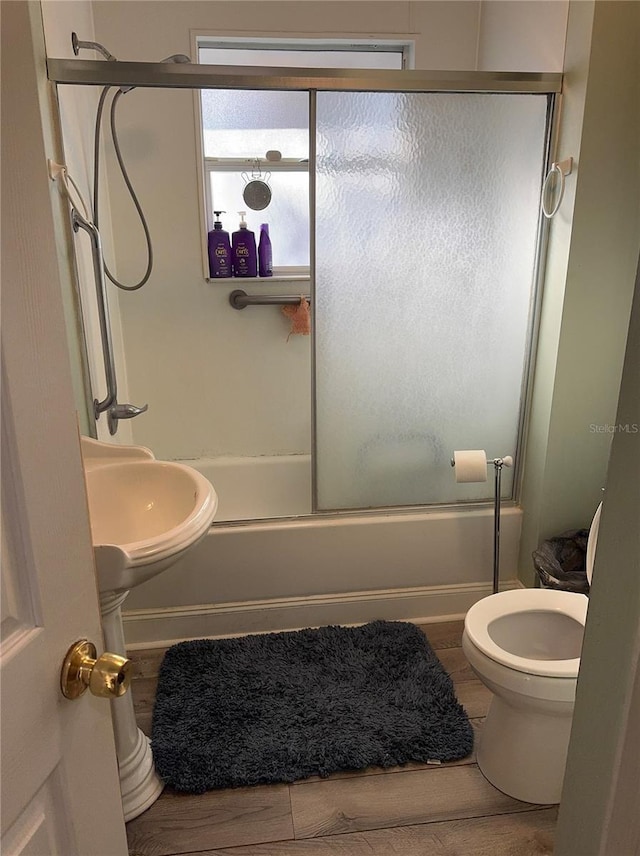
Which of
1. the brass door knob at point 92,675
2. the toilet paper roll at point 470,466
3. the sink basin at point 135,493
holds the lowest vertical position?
the toilet paper roll at point 470,466

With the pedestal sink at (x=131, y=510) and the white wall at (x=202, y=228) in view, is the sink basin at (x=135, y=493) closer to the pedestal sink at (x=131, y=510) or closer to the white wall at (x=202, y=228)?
the pedestal sink at (x=131, y=510)

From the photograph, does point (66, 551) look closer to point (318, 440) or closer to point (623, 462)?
point (623, 462)

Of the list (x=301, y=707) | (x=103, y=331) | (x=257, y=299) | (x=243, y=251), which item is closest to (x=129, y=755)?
(x=301, y=707)

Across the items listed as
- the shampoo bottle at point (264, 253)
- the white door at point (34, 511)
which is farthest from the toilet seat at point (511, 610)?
the shampoo bottle at point (264, 253)

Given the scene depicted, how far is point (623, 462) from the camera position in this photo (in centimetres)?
79

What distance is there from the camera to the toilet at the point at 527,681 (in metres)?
1.51

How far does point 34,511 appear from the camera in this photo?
0.61 m

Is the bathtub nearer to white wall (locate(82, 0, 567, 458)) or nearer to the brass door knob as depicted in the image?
white wall (locate(82, 0, 567, 458))

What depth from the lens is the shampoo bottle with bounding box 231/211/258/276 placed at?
2.69 meters

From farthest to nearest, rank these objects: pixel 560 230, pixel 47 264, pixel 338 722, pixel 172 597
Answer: pixel 172 597
pixel 560 230
pixel 338 722
pixel 47 264

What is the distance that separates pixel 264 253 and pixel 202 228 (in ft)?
0.93

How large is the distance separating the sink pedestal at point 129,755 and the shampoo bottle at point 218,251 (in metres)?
1.59

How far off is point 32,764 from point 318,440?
169 cm

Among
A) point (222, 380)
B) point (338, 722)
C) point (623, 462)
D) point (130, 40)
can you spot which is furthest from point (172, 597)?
point (130, 40)
